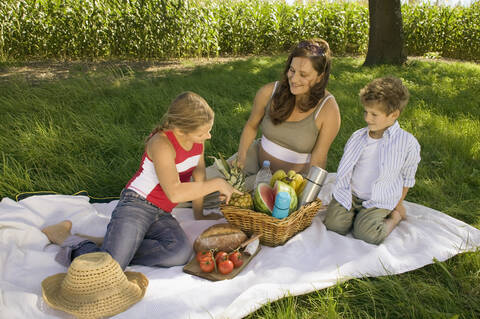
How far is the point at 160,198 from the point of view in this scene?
294cm

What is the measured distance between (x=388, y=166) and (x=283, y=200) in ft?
3.19

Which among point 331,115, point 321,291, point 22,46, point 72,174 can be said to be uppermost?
point 22,46

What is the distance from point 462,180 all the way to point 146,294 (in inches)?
138

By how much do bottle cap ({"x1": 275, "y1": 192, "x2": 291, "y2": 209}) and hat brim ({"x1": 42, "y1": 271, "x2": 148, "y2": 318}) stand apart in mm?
1080

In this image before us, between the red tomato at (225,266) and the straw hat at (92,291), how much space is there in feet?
1.92

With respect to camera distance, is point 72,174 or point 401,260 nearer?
point 401,260

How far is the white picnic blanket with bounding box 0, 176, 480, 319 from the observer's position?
7.48ft

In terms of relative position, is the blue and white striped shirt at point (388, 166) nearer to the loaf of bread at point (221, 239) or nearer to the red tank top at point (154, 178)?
the loaf of bread at point (221, 239)

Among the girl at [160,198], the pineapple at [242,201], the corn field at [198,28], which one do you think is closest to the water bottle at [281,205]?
the pineapple at [242,201]

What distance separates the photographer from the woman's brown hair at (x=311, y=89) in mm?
3242

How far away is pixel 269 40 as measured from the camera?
1274 centimetres

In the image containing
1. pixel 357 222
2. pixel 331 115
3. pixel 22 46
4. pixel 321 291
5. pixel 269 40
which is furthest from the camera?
pixel 269 40

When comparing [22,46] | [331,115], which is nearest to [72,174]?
[331,115]

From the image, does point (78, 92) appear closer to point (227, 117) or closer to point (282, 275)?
point (227, 117)
